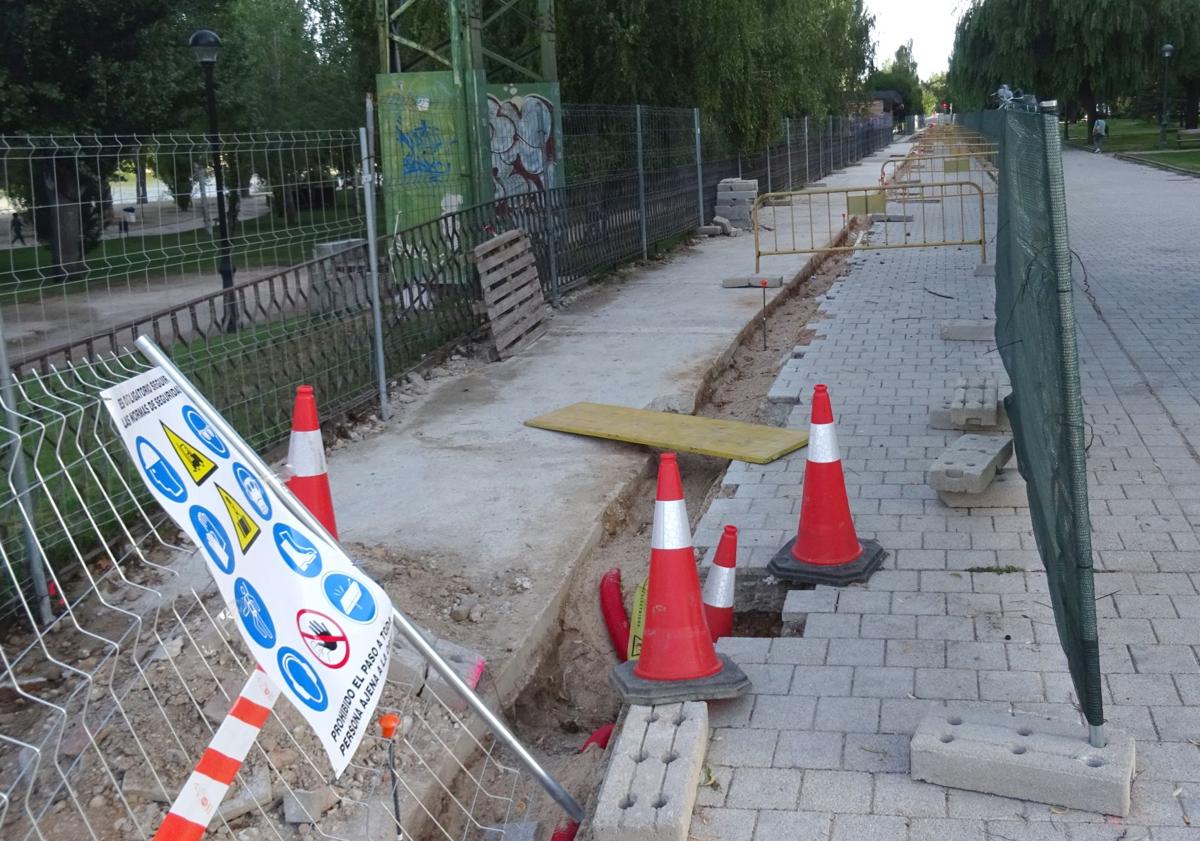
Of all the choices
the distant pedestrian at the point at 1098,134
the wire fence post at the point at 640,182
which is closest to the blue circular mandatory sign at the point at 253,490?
the wire fence post at the point at 640,182

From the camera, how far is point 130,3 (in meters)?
20.0

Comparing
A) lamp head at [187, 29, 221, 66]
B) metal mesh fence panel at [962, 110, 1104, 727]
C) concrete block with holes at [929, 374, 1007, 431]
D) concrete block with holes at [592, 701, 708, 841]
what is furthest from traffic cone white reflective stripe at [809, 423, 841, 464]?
lamp head at [187, 29, 221, 66]

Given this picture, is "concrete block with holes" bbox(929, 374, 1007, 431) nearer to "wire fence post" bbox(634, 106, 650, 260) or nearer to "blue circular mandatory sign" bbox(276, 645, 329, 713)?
"blue circular mandatory sign" bbox(276, 645, 329, 713)

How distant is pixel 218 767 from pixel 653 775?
1310 mm

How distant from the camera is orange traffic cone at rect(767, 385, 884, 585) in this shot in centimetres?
507

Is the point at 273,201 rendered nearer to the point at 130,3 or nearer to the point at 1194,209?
the point at 130,3

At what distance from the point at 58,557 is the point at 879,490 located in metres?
3.87

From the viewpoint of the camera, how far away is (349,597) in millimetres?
2664

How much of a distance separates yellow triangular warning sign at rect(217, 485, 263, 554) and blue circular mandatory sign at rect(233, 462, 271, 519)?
1.0 inches

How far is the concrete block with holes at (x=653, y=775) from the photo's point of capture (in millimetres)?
3281

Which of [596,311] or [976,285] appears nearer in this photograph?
[596,311]

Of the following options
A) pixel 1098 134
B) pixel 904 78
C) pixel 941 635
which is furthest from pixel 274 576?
pixel 904 78

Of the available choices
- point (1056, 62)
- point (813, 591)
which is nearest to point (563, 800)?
point (813, 591)

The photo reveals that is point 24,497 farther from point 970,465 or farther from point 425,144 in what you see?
point 425,144
